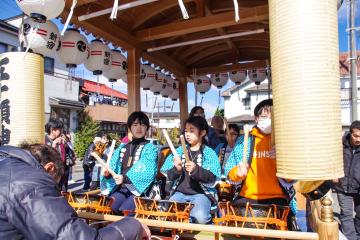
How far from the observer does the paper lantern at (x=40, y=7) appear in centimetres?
321

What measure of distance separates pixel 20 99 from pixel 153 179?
5.58 feet

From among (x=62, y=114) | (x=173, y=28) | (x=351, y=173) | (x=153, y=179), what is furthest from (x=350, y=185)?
(x=62, y=114)

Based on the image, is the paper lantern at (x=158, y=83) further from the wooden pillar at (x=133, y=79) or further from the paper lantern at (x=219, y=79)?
the paper lantern at (x=219, y=79)

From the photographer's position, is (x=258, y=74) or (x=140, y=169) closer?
(x=140, y=169)

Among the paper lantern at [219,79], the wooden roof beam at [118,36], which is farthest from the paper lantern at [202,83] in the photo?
the wooden roof beam at [118,36]

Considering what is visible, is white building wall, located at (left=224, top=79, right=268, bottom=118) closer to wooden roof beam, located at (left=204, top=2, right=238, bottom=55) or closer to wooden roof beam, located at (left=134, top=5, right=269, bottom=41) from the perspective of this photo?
wooden roof beam, located at (left=204, top=2, right=238, bottom=55)

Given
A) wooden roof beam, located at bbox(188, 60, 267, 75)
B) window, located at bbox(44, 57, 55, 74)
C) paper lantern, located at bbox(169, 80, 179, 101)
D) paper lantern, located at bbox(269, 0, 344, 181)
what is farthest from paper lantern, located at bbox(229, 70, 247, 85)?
window, located at bbox(44, 57, 55, 74)

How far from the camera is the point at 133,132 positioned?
3986 millimetres

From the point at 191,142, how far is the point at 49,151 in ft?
6.35

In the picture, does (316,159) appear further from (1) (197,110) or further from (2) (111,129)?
(2) (111,129)

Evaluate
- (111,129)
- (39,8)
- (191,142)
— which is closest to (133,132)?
(191,142)

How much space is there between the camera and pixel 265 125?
10.0ft

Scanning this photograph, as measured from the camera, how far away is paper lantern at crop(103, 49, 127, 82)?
546 centimetres

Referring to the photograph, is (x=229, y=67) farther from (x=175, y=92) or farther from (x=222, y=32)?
(x=222, y=32)
